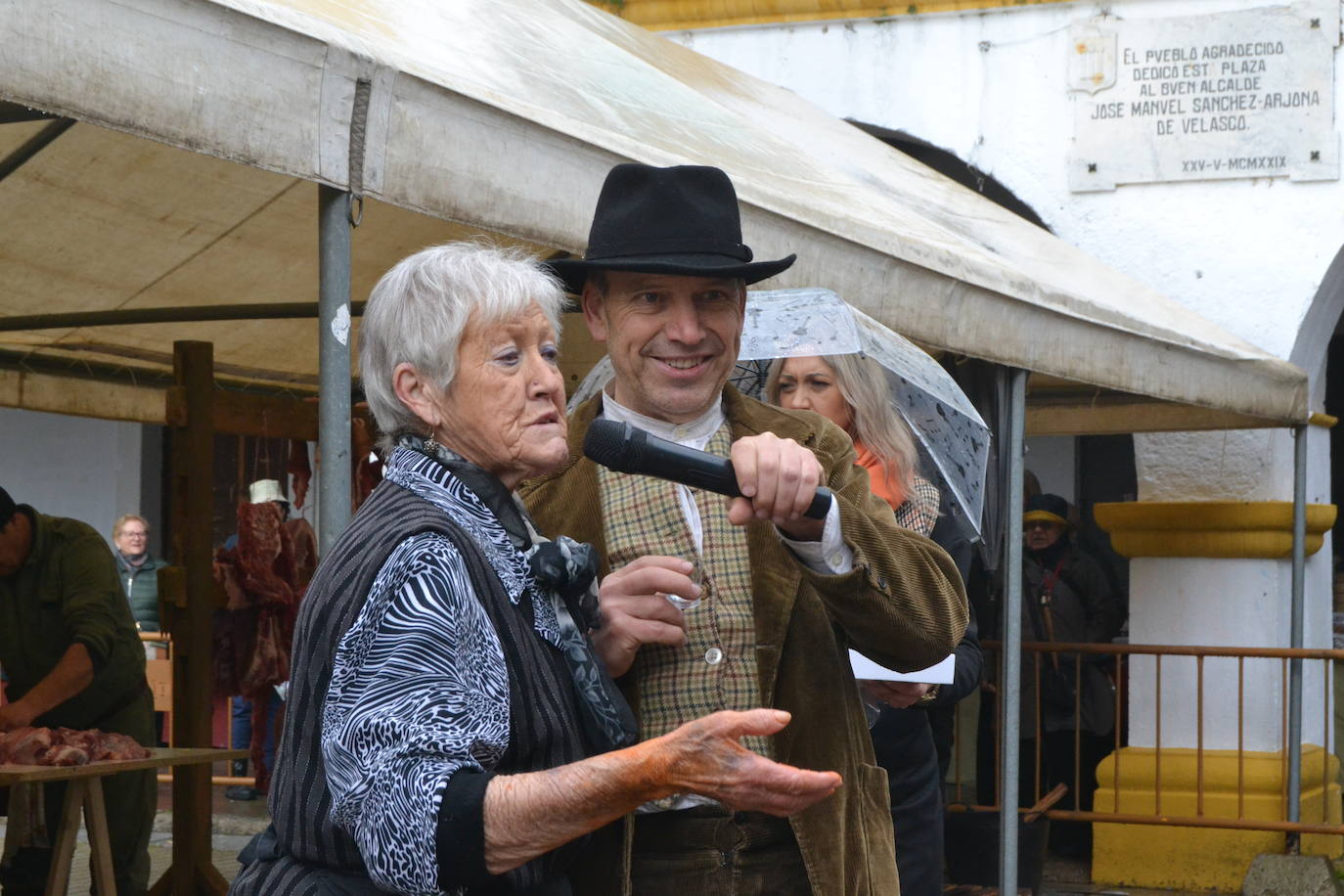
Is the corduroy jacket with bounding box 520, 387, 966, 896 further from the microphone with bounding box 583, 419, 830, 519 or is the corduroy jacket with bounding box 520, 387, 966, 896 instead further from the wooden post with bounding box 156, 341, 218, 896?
the wooden post with bounding box 156, 341, 218, 896

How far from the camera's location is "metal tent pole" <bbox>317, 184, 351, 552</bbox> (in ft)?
9.31

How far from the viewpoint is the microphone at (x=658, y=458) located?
1.94 meters

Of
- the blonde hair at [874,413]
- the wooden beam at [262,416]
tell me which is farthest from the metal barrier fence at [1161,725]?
the blonde hair at [874,413]

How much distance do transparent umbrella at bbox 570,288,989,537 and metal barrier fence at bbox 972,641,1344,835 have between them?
3.13 m

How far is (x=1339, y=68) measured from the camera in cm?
803

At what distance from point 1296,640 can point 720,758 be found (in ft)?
22.5

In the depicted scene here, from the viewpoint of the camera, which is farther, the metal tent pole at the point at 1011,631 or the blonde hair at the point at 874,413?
the metal tent pole at the point at 1011,631

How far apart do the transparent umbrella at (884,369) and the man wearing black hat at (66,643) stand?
2400 mm

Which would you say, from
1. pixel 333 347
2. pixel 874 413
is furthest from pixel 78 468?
pixel 333 347

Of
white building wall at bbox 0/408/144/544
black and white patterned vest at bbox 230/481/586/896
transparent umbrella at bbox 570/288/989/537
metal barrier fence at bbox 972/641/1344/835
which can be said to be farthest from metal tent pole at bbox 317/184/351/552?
white building wall at bbox 0/408/144/544

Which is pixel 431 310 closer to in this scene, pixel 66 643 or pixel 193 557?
pixel 193 557

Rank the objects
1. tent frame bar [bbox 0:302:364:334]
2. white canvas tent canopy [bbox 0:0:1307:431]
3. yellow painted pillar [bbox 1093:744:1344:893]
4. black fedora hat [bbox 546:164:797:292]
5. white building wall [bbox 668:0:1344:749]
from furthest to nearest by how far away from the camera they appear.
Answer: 1. white building wall [bbox 668:0:1344:749]
2. yellow painted pillar [bbox 1093:744:1344:893]
3. tent frame bar [bbox 0:302:364:334]
4. white canvas tent canopy [bbox 0:0:1307:431]
5. black fedora hat [bbox 546:164:797:292]

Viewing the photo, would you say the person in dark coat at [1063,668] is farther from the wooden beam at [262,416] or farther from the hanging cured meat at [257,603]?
the wooden beam at [262,416]

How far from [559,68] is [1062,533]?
5.18m
